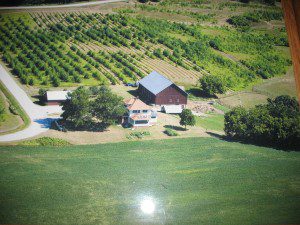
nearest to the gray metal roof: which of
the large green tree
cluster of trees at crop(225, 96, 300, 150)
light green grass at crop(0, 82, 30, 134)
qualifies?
the large green tree

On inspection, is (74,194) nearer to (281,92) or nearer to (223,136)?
(223,136)

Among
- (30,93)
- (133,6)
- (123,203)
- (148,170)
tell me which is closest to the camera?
(123,203)

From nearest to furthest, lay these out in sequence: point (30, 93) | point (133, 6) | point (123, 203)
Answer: point (123, 203) → point (30, 93) → point (133, 6)

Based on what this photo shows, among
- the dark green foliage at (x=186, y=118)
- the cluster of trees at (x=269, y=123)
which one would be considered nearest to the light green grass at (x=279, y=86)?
the cluster of trees at (x=269, y=123)

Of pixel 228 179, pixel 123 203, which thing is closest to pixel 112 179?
pixel 123 203

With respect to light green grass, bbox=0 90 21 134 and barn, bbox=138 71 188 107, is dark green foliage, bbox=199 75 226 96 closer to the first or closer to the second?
barn, bbox=138 71 188 107

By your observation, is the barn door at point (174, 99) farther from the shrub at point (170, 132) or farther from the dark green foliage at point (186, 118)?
the shrub at point (170, 132)

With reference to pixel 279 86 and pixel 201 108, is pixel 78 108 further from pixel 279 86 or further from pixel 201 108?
pixel 279 86

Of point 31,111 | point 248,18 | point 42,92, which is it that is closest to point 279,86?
point 248,18
